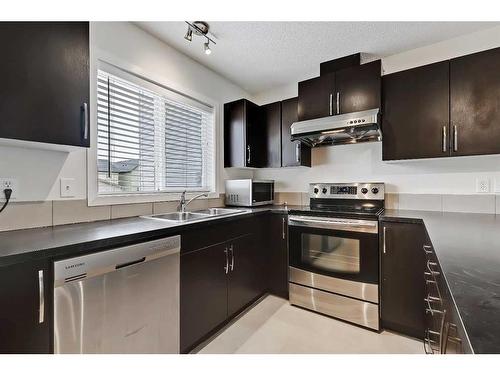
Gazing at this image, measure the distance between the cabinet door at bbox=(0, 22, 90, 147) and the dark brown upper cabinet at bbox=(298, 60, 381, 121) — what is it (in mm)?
1865

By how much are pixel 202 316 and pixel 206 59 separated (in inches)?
91.0

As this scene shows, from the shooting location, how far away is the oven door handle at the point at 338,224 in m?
1.93

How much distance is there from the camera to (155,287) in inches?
53.4

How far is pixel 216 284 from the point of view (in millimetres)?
1798

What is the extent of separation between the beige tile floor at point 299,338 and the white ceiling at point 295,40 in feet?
7.89

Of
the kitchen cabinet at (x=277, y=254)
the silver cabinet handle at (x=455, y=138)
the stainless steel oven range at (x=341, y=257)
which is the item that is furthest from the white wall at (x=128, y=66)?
the silver cabinet handle at (x=455, y=138)

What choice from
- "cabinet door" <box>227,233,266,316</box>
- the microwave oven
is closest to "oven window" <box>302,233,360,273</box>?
"cabinet door" <box>227,233,266,316</box>

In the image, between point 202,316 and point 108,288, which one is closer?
point 108,288

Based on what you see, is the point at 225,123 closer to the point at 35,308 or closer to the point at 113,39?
the point at 113,39

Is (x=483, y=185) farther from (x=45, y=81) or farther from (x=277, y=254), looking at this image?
(x=45, y=81)

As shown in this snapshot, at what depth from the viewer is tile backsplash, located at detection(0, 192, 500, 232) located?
1.34 metres

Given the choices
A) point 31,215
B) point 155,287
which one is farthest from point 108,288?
point 31,215

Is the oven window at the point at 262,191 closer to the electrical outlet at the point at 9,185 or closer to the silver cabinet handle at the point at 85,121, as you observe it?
the silver cabinet handle at the point at 85,121

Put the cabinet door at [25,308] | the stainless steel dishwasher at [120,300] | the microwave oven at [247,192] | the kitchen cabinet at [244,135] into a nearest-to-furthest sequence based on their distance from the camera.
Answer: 1. the cabinet door at [25,308]
2. the stainless steel dishwasher at [120,300]
3. the microwave oven at [247,192]
4. the kitchen cabinet at [244,135]
